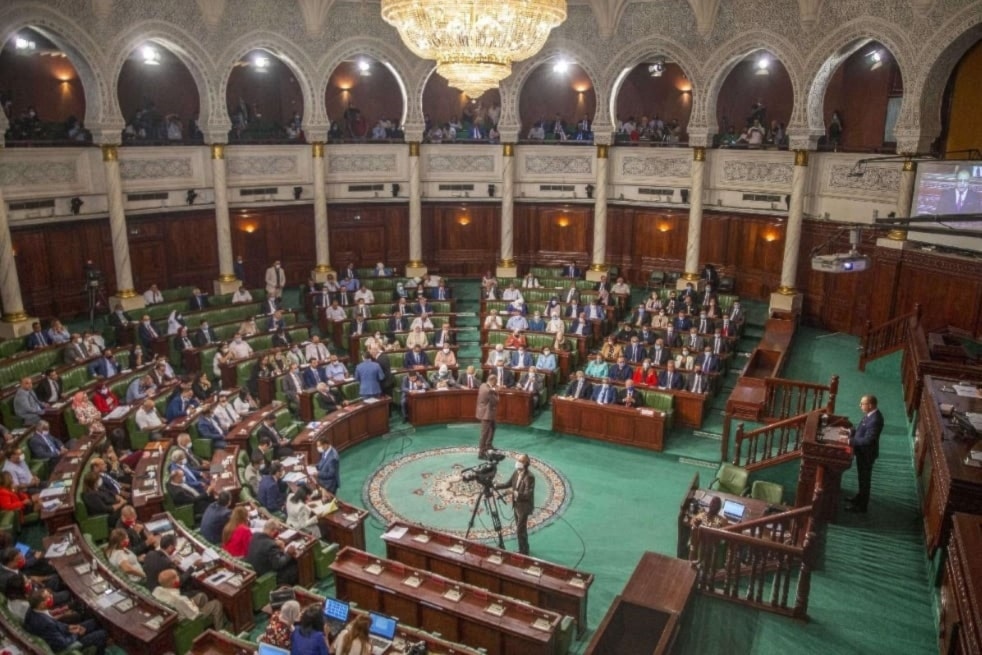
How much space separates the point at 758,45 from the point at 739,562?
1412 centimetres

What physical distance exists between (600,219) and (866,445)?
1222cm

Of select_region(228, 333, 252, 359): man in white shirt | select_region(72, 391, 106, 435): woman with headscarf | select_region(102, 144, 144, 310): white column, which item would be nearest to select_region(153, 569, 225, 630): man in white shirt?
select_region(72, 391, 106, 435): woman with headscarf

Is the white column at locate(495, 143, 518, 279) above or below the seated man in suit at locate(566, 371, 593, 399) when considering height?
above

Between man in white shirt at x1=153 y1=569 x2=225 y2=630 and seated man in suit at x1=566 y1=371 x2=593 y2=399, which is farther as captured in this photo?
seated man in suit at x1=566 y1=371 x2=593 y2=399

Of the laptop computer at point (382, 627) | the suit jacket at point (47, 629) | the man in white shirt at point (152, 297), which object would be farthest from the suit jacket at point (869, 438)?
the man in white shirt at point (152, 297)

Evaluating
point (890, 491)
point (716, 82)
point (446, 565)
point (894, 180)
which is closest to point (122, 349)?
point (446, 565)

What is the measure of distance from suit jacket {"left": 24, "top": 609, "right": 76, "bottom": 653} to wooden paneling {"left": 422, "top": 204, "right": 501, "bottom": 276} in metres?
16.4

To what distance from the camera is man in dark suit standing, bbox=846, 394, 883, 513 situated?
916 cm

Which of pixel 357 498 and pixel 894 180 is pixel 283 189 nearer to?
pixel 357 498

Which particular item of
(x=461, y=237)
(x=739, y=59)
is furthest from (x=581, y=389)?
(x=739, y=59)

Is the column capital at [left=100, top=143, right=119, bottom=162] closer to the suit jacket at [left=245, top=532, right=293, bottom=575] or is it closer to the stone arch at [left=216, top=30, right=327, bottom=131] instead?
the stone arch at [left=216, top=30, right=327, bottom=131]

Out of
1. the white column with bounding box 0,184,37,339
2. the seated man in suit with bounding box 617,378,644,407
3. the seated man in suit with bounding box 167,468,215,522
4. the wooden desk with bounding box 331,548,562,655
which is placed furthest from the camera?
the white column with bounding box 0,184,37,339

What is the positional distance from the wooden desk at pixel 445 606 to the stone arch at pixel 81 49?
12572mm

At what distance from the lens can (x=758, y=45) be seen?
17703 millimetres
